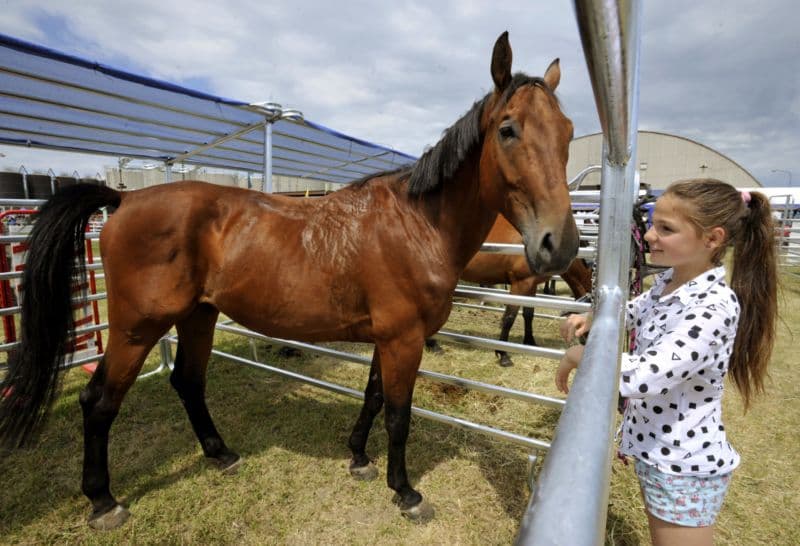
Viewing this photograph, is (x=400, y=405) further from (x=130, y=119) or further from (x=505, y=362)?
(x=130, y=119)

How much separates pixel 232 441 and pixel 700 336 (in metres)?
2.94

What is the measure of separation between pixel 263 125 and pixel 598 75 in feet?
16.2

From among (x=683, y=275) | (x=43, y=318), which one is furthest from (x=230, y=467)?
(x=683, y=275)

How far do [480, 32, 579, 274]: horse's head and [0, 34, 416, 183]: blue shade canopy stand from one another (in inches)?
120

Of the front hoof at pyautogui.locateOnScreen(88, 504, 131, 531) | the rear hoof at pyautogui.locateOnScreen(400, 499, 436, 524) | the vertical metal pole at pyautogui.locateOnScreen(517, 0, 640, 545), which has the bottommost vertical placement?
the front hoof at pyautogui.locateOnScreen(88, 504, 131, 531)

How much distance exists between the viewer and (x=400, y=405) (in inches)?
82.9

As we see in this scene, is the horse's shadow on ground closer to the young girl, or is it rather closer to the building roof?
the young girl

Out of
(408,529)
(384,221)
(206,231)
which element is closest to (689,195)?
(384,221)

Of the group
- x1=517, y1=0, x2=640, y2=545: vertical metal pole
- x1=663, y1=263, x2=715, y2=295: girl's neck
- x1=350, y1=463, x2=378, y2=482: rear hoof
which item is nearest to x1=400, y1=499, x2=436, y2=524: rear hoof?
x1=350, y1=463, x2=378, y2=482: rear hoof

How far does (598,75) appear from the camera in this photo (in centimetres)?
42

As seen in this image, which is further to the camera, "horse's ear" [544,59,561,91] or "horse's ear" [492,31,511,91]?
"horse's ear" [544,59,561,91]

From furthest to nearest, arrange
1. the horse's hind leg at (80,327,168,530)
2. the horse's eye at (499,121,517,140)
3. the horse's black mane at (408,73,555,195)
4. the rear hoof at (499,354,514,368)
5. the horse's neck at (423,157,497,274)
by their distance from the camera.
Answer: the rear hoof at (499,354,514,368) → the horse's hind leg at (80,327,168,530) → the horse's neck at (423,157,497,274) → the horse's black mane at (408,73,555,195) → the horse's eye at (499,121,517,140)

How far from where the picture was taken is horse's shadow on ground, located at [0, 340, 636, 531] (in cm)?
232

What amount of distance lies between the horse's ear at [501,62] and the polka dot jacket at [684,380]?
1.11 m
